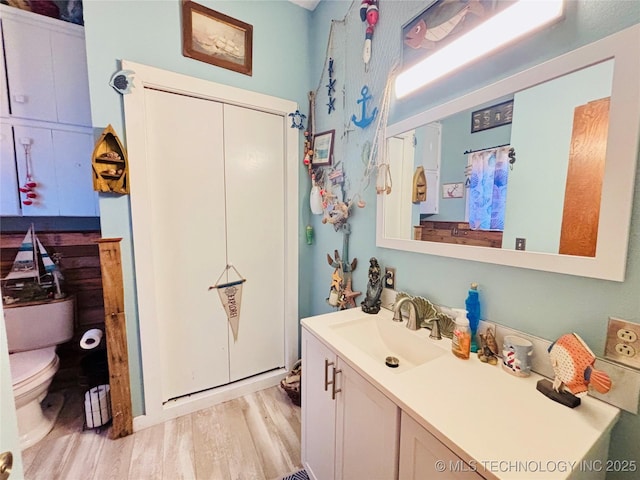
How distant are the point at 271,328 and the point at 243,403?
54 cm

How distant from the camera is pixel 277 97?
1.94 m

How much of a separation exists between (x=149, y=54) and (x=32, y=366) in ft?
6.34

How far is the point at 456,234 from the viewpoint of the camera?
3.66ft

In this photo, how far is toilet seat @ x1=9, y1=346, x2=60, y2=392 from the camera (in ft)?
4.76

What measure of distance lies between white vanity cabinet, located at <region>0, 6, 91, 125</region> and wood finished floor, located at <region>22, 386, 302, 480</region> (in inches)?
77.5

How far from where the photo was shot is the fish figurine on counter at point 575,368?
2.21 feet

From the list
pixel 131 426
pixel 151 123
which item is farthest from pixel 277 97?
pixel 131 426

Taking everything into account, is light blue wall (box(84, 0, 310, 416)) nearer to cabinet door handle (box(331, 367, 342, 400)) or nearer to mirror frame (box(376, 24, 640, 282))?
cabinet door handle (box(331, 367, 342, 400))

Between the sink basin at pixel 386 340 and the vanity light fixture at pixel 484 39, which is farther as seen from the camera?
the sink basin at pixel 386 340

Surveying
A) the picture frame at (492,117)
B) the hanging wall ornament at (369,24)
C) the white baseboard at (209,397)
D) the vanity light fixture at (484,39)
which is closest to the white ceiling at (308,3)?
the hanging wall ornament at (369,24)

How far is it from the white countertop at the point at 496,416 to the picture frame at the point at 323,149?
4.43ft

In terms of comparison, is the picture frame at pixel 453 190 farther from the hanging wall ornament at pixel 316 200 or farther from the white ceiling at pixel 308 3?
the white ceiling at pixel 308 3

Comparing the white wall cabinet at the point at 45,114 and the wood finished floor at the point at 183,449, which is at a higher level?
the white wall cabinet at the point at 45,114

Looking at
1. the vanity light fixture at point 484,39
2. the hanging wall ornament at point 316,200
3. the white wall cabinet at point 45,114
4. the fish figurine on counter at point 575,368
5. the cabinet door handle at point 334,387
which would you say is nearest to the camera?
the fish figurine on counter at point 575,368
